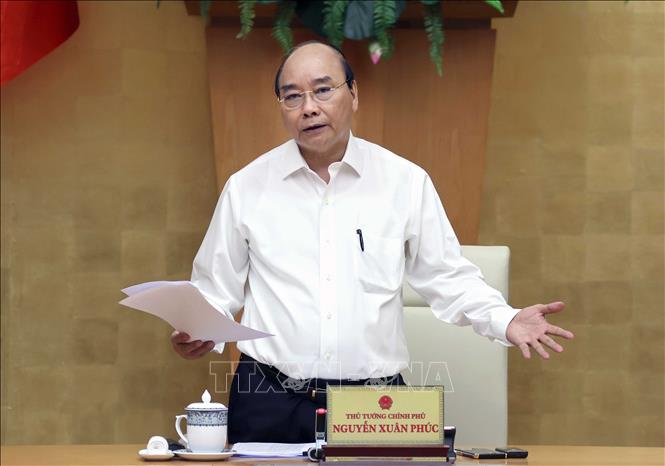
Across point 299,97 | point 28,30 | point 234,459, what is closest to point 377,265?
point 299,97

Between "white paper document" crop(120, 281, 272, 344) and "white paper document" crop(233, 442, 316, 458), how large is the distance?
8.4 inches

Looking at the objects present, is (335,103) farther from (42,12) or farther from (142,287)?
(42,12)

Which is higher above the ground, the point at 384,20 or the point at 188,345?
the point at 384,20

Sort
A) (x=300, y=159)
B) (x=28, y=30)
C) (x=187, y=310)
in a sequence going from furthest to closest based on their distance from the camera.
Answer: (x=28, y=30) < (x=300, y=159) < (x=187, y=310)

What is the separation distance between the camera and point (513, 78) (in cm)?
398

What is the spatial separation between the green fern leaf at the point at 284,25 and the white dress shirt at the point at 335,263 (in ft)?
2.47

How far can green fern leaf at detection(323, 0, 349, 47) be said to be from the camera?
321 centimetres

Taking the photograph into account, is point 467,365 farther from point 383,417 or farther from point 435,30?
point 435,30

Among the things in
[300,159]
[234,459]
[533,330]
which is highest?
[300,159]

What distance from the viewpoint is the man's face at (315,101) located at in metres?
2.43

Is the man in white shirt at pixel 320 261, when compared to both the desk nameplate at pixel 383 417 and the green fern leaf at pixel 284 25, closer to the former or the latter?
the desk nameplate at pixel 383 417

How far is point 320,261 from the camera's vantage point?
2.43 metres

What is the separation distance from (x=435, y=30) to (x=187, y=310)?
163cm

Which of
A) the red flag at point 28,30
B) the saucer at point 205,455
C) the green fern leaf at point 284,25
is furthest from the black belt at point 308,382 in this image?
the red flag at point 28,30
